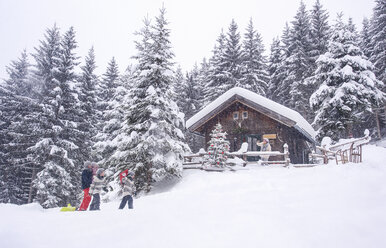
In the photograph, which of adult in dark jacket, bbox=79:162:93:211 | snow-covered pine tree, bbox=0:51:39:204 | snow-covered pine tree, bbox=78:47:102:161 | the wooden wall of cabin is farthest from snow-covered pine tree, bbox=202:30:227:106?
adult in dark jacket, bbox=79:162:93:211

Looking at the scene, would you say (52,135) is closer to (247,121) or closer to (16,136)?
(16,136)

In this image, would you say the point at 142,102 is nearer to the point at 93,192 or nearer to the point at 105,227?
the point at 93,192

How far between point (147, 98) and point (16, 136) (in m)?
13.3

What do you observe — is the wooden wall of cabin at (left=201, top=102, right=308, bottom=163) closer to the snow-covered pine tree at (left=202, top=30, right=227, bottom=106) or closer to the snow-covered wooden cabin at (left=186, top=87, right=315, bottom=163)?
the snow-covered wooden cabin at (left=186, top=87, right=315, bottom=163)

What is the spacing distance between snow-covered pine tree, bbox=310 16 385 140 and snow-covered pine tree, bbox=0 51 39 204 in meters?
21.8

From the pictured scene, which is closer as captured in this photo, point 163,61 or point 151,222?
point 151,222

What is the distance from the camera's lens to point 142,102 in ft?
40.3

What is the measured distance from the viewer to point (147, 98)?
12195 mm

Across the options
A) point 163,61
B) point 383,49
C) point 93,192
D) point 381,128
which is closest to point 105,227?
point 93,192

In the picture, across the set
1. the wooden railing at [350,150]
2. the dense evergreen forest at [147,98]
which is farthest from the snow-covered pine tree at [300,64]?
the wooden railing at [350,150]

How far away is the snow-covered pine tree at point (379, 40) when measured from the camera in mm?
25281

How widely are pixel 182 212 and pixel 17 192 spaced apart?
2126 cm

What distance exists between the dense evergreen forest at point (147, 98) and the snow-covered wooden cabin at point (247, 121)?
296 cm

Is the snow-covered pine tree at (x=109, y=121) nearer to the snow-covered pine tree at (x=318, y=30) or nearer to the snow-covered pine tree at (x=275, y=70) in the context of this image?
the snow-covered pine tree at (x=275, y=70)
